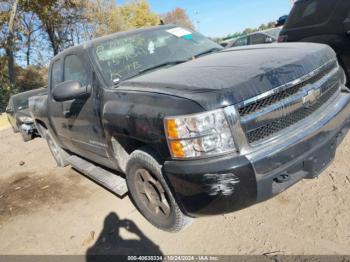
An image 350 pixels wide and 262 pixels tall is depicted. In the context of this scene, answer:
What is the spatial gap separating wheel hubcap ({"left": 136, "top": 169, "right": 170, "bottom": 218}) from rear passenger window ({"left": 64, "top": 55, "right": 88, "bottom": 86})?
1325 millimetres

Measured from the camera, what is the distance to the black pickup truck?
239 centimetres

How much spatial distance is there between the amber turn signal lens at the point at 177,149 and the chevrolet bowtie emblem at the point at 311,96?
3.57 feet

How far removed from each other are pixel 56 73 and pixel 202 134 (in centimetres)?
334

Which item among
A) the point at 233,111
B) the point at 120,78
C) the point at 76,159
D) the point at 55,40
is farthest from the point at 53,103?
the point at 55,40

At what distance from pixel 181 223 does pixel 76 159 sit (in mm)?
2708

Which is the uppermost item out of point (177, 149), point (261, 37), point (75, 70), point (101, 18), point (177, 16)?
point (177, 16)

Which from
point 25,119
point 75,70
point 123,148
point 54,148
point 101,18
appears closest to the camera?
point 123,148

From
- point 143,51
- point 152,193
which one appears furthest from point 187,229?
point 143,51

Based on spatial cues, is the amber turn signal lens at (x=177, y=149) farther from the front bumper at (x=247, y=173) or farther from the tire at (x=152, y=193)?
the tire at (x=152, y=193)

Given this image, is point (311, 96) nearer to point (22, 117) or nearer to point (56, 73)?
point (56, 73)

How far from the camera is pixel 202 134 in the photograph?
94.2 inches

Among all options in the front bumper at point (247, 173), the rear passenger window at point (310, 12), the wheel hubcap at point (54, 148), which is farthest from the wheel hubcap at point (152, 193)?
the rear passenger window at point (310, 12)

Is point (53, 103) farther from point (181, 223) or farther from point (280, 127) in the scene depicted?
point (280, 127)

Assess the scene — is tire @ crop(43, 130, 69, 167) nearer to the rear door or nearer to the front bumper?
the rear door
